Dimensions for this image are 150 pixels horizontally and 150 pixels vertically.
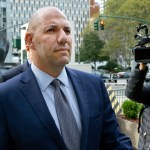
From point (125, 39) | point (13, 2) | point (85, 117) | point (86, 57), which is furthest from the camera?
point (13, 2)

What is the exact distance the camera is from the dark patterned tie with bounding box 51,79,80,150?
1.90 m

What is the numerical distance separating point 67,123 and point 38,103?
18 cm

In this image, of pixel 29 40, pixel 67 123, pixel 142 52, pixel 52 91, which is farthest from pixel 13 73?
pixel 67 123

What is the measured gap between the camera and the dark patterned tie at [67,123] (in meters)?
1.90

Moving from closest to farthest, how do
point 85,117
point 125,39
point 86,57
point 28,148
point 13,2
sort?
point 28,148 < point 85,117 < point 125,39 < point 86,57 < point 13,2

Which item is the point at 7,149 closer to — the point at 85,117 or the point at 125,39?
the point at 85,117

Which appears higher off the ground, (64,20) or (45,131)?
(64,20)

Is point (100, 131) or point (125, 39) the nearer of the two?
point (100, 131)

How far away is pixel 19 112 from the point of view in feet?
6.15

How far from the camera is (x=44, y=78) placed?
6.48 ft

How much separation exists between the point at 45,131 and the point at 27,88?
0.26 m

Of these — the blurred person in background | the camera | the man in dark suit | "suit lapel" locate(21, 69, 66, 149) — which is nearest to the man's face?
the man in dark suit

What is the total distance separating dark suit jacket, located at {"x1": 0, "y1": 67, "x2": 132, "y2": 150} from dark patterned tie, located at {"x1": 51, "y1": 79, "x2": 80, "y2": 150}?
4cm

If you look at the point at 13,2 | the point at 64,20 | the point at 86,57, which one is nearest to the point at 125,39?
the point at 86,57
